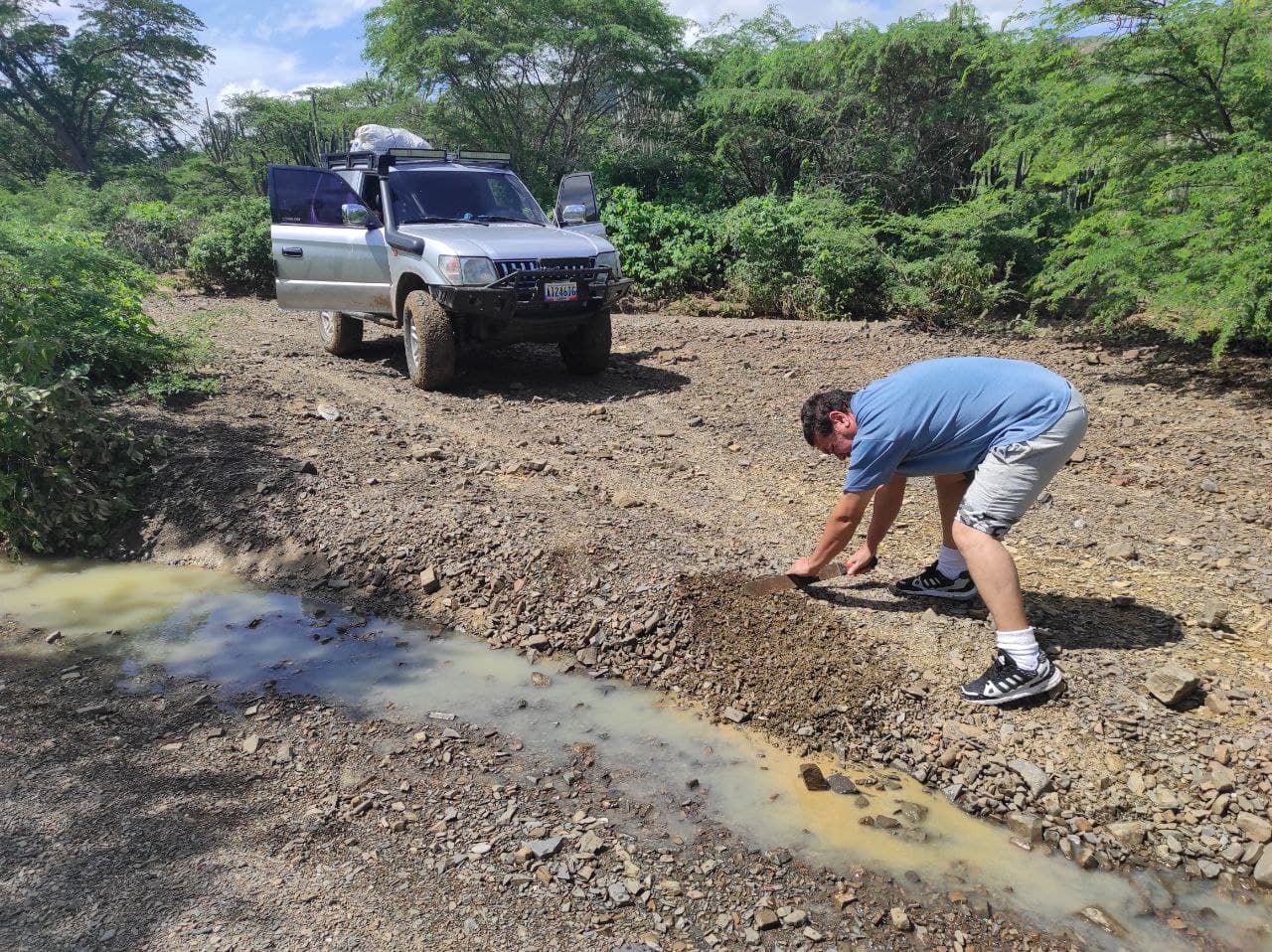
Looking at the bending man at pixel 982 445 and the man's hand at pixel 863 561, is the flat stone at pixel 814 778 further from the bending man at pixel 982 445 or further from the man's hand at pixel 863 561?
the man's hand at pixel 863 561

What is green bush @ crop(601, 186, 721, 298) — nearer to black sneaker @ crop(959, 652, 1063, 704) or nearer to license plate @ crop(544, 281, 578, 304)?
license plate @ crop(544, 281, 578, 304)

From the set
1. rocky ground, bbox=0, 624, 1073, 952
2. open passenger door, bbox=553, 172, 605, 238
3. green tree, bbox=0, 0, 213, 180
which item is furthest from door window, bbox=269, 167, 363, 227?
green tree, bbox=0, 0, 213, 180

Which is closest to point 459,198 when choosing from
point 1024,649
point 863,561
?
point 863,561

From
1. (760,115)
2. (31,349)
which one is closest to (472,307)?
(31,349)

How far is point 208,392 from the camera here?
734cm

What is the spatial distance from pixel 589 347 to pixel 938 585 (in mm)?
4606

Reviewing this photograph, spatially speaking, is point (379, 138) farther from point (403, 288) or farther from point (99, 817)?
point (99, 817)

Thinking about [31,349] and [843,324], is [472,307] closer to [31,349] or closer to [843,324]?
[31,349]

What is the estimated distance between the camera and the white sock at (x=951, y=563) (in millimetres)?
4129

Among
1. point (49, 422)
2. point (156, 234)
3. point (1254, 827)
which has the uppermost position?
point (156, 234)

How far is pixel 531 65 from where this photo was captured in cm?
Result: 1569

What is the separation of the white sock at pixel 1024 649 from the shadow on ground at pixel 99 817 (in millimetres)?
2721

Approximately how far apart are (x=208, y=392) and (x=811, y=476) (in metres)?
4.90

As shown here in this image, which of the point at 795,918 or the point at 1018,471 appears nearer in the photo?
the point at 795,918
